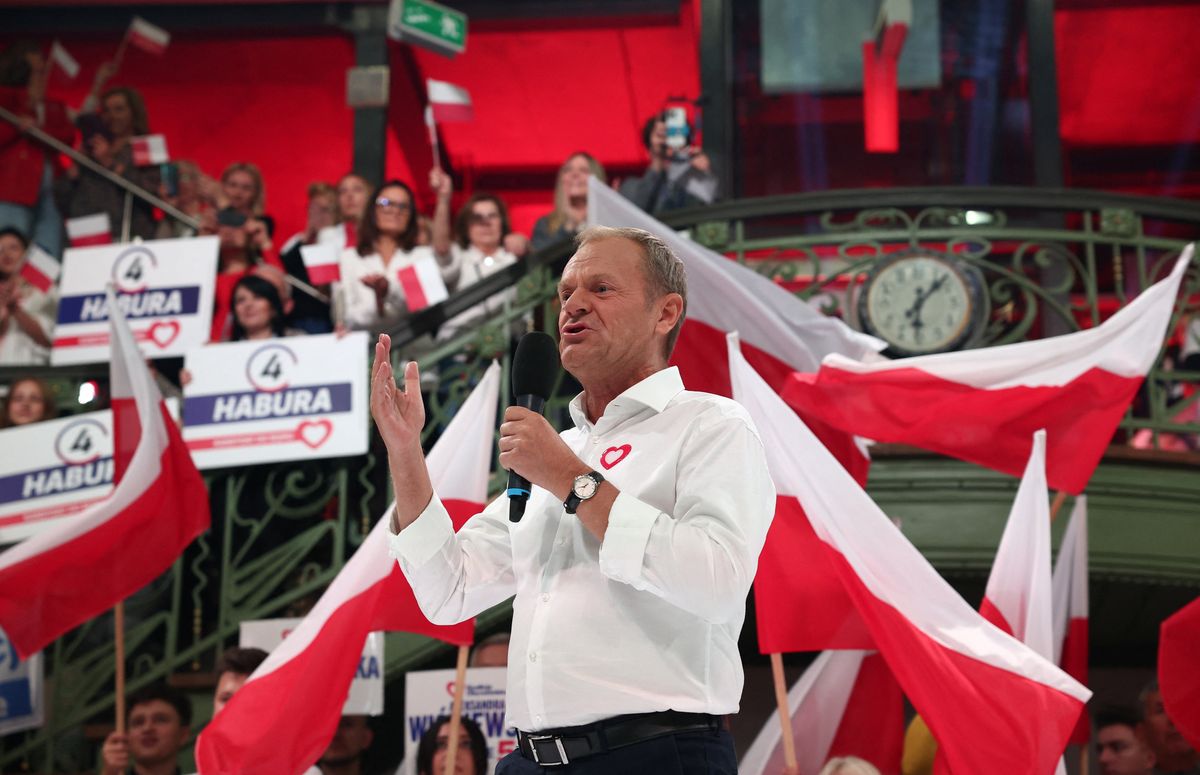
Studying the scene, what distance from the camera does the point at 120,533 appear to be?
5098 mm

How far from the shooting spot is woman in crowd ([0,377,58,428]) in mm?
6387

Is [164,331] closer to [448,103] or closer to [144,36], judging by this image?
[448,103]

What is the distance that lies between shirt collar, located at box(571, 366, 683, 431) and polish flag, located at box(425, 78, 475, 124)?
562 centimetres

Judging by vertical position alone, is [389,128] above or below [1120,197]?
above

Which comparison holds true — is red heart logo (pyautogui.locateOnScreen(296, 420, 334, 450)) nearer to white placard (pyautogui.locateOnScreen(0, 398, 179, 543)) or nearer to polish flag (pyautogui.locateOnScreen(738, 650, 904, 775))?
white placard (pyautogui.locateOnScreen(0, 398, 179, 543))

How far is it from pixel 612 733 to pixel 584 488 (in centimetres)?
36

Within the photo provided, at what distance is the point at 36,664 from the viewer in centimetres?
582

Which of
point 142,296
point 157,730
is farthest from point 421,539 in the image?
point 142,296

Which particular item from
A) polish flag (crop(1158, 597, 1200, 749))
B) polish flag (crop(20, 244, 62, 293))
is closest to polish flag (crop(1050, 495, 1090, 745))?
polish flag (crop(1158, 597, 1200, 749))

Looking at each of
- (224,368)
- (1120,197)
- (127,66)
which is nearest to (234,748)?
(224,368)

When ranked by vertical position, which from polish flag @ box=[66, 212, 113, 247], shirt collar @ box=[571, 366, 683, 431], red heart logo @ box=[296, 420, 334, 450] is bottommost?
red heart logo @ box=[296, 420, 334, 450]

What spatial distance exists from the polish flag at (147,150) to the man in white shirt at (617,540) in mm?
6642

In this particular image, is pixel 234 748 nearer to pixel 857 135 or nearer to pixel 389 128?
pixel 857 135

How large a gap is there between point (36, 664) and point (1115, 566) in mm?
4451
